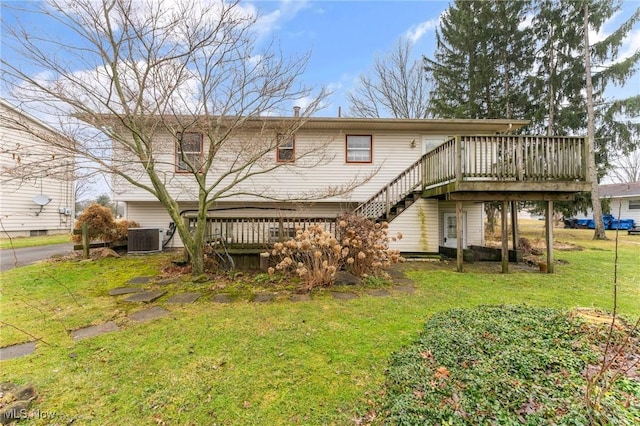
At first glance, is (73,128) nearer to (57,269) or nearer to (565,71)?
(57,269)

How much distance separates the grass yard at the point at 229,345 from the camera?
2.19m

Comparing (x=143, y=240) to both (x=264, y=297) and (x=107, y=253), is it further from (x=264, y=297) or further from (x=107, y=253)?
(x=264, y=297)

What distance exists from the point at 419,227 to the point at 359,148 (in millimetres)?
3523

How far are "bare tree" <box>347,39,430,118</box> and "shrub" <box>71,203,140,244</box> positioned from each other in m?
14.9

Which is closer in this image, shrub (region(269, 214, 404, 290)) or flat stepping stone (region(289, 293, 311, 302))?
flat stepping stone (region(289, 293, 311, 302))

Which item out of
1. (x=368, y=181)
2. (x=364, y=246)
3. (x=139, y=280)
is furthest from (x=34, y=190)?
(x=364, y=246)

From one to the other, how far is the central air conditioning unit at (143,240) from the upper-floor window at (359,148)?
23.5 feet

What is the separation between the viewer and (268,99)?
630cm

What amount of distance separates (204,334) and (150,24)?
5773mm

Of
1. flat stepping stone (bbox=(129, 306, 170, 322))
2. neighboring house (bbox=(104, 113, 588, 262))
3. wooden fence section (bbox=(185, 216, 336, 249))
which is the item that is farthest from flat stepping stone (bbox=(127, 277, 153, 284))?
neighboring house (bbox=(104, 113, 588, 262))

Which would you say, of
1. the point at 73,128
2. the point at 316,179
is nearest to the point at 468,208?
the point at 316,179

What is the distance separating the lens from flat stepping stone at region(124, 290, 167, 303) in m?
4.73

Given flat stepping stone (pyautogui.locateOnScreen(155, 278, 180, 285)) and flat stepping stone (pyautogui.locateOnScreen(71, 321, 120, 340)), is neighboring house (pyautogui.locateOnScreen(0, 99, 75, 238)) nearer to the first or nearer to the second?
flat stepping stone (pyautogui.locateOnScreen(155, 278, 180, 285))

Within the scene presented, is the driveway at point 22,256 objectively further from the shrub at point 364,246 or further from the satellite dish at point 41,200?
the shrub at point 364,246
